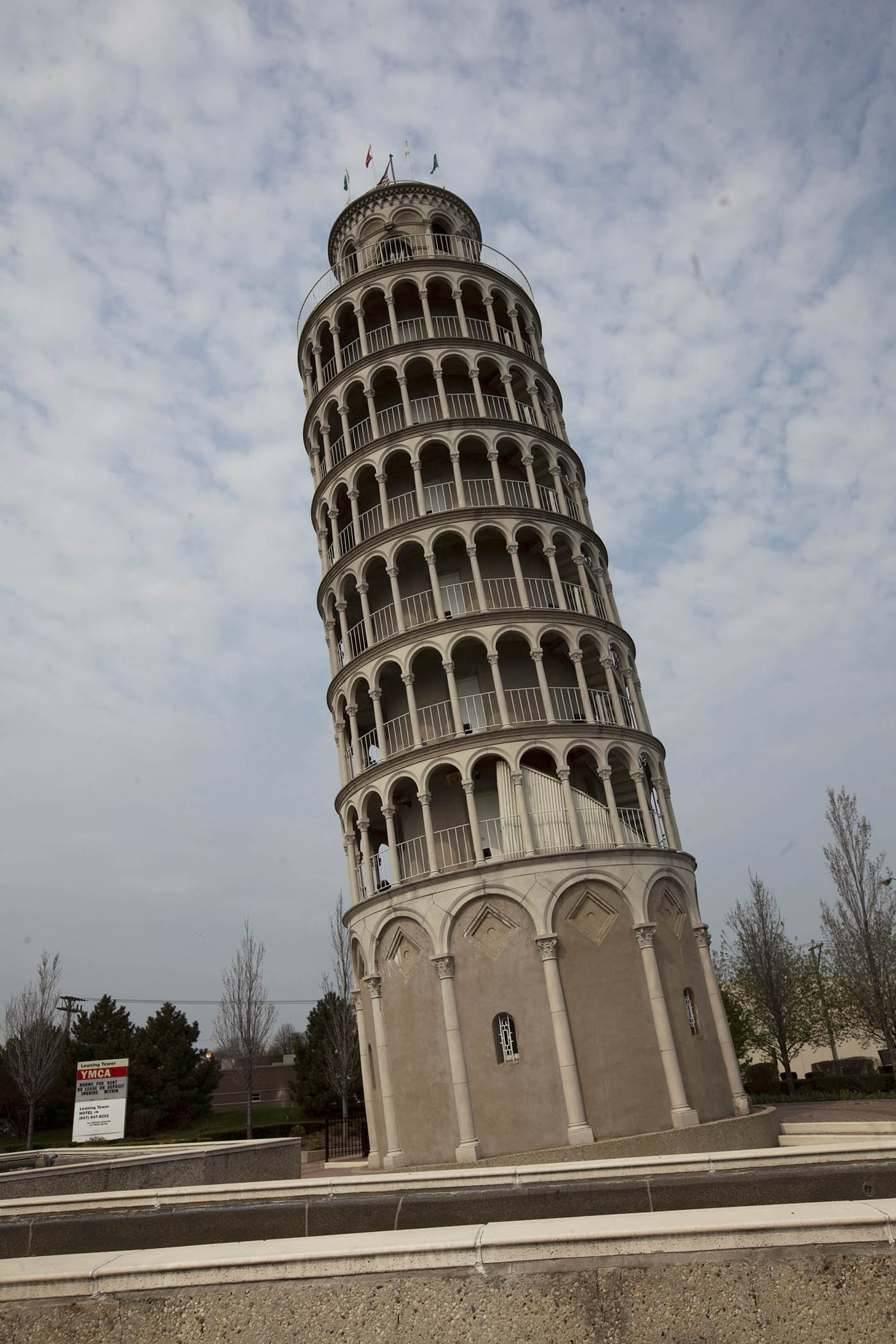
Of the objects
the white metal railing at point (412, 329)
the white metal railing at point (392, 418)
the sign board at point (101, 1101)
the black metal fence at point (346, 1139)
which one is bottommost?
the black metal fence at point (346, 1139)

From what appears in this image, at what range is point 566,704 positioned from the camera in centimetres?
2912

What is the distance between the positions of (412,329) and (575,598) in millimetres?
12451

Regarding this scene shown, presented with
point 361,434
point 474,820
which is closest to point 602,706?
point 474,820

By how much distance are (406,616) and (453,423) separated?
6.99 m

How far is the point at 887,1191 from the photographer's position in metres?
6.90

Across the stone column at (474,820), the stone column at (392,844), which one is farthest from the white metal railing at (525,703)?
the stone column at (392,844)

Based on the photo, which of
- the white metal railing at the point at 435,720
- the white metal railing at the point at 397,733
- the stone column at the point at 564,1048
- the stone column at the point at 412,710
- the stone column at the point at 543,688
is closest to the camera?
the stone column at the point at 564,1048

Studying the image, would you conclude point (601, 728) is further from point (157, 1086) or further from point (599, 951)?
point (157, 1086)

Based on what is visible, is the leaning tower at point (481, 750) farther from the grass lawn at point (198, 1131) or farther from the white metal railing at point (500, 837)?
the grass lawn at point (198, 1131)

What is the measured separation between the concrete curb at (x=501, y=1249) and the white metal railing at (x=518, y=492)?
27924 mm

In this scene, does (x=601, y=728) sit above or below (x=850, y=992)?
above

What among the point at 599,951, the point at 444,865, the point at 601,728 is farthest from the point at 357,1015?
the point at 601,728

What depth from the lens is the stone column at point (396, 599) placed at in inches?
1152

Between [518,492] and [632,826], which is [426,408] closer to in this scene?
[518,492]
